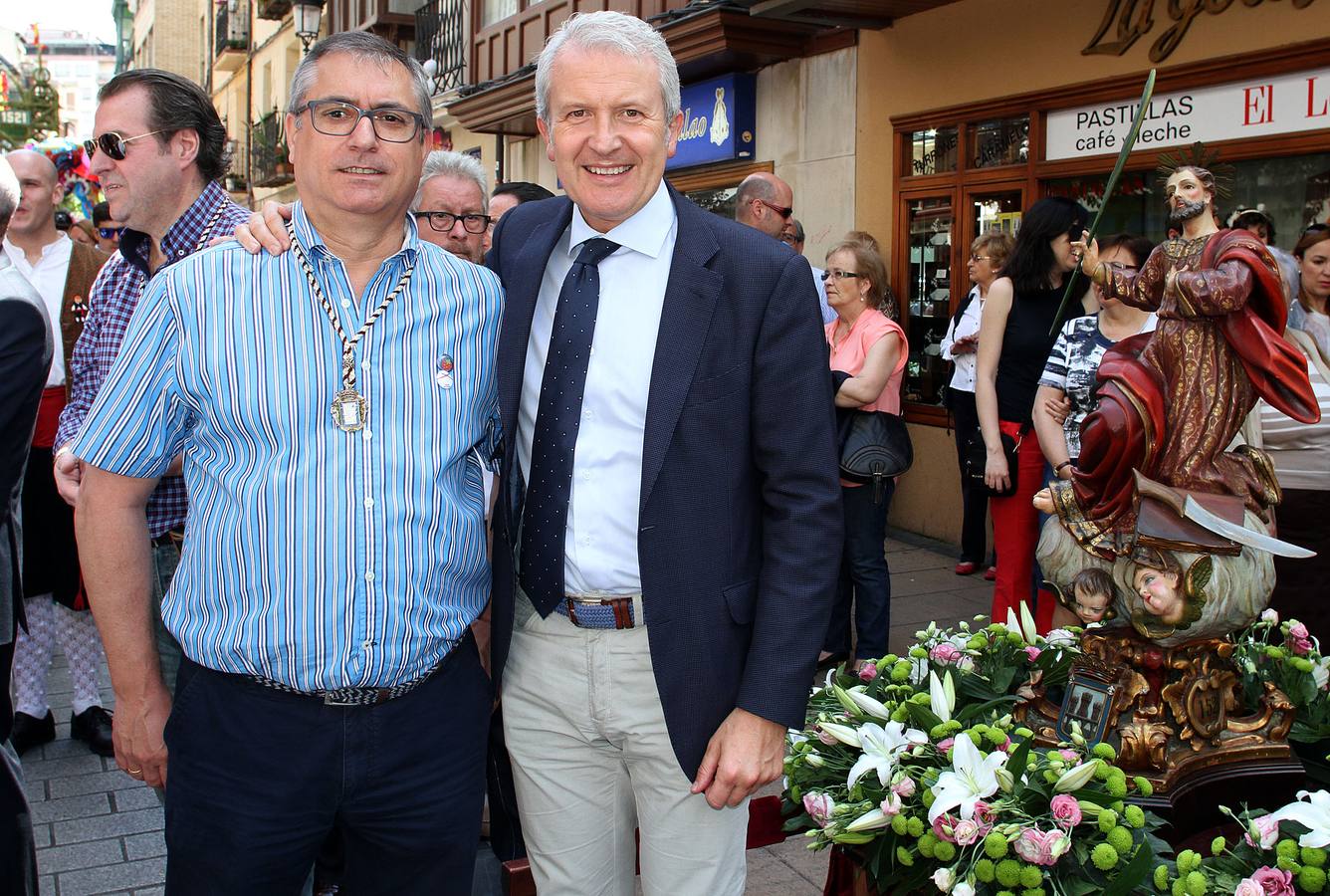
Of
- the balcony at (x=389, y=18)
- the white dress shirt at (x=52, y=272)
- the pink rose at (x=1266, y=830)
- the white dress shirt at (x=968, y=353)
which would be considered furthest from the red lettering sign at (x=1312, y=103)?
the balcony at (x=389, y=18)

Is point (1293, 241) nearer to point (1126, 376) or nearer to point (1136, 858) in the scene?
point (1126, 376)

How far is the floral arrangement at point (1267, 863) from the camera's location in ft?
6.81

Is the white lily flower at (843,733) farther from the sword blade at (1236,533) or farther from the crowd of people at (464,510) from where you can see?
the sword blade at (1236,533)

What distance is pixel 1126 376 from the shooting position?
2.50 meters

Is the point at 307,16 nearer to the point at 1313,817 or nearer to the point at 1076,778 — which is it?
the point at 1076,778

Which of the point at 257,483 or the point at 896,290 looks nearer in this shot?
the point at 257,483

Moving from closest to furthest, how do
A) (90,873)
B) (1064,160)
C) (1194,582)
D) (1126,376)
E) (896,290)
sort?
1. (1194,582)
2. (1126,376)
3. (90,873)
4. (1064,160)
5. (896,290)

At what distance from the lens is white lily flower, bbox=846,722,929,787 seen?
239cm

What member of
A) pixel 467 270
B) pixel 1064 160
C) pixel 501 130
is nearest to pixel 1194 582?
pixel 467 270

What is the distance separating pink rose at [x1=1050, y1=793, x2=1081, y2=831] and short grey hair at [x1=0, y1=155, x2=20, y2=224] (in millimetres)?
2630

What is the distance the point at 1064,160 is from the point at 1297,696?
5361 millimetres

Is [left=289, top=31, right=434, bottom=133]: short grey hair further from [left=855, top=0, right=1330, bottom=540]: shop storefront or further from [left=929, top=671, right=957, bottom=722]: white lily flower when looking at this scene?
[left=855, top=0, right=1330, bottom=540]: shop storefront

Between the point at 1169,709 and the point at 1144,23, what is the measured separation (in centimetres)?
543

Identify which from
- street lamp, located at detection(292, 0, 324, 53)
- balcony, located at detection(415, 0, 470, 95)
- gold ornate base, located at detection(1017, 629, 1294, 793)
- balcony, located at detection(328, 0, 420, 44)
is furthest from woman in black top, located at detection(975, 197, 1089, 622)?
street lamp, located at detection(292, 0, 324, 53)
